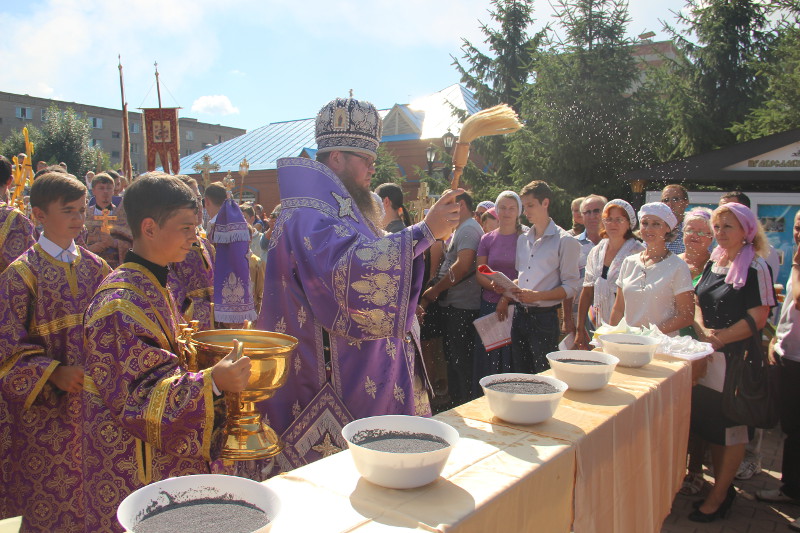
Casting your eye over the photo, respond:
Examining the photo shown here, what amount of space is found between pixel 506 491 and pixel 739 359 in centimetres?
283

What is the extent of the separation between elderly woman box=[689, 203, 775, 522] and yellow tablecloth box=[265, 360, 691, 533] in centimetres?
84

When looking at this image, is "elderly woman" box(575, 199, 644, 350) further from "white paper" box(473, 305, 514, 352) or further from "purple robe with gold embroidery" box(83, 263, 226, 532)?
"purple robe with gold embroidery" box(83, 263, 226, 532)

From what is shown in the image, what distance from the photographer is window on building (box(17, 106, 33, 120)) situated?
51.9 meters

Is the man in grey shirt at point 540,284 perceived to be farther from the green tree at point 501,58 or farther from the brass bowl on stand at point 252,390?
the green tree at point 501,58

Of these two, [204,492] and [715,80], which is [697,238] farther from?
[715,80]

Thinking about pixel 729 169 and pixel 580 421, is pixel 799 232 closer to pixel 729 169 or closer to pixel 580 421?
pixel 580 421

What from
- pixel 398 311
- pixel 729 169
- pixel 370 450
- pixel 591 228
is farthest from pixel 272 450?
pixel 729 169

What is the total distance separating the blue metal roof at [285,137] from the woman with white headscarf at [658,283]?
26400 mm

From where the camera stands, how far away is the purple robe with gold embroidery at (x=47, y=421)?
2.70m

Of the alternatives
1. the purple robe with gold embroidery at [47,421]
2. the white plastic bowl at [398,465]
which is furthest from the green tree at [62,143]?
the white plastic bowl at [398,465]

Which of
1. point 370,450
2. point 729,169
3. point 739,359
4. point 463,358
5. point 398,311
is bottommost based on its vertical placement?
point 463,358

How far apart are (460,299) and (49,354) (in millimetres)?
3871

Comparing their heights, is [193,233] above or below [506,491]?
above

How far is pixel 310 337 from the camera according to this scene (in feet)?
7.57
